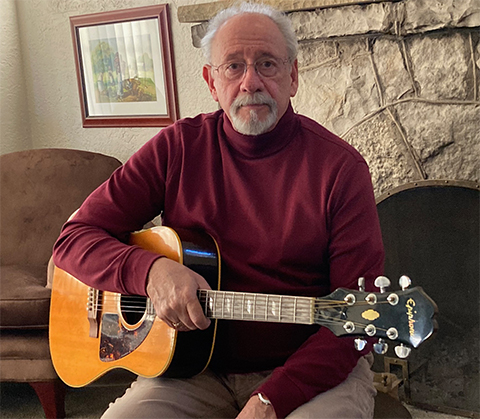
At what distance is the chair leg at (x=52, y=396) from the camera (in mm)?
1844

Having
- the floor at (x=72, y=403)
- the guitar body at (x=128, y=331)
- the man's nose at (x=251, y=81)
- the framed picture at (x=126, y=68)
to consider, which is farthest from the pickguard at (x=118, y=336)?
the framed picture at (x=126, y=68)

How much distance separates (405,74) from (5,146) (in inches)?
77.8

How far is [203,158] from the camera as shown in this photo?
4.50ft

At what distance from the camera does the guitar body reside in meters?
1.22

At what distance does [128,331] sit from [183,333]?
0.18 metres

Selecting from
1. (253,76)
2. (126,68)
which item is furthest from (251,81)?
(126,68)

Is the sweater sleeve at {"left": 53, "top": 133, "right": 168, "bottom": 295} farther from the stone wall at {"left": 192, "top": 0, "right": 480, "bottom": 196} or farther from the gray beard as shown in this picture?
the stone wall at {"left": 192, "top": 0, "right": 480, "bottom": 196}

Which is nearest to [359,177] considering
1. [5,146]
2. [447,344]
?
[447,344]

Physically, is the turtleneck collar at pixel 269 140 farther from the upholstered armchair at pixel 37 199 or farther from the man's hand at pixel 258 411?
the upholstered armchair at pixel 37 199

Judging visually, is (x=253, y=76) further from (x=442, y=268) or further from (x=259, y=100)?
(x=442, y=268)

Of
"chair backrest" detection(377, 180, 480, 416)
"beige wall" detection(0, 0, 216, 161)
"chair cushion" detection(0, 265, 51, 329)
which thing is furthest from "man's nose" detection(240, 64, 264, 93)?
"beige wall" detection(0, 0, 216, 161)

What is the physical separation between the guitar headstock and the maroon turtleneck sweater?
141mm

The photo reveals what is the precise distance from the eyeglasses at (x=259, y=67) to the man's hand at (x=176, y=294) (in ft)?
1.51

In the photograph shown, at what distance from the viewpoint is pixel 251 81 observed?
1.29 meters
